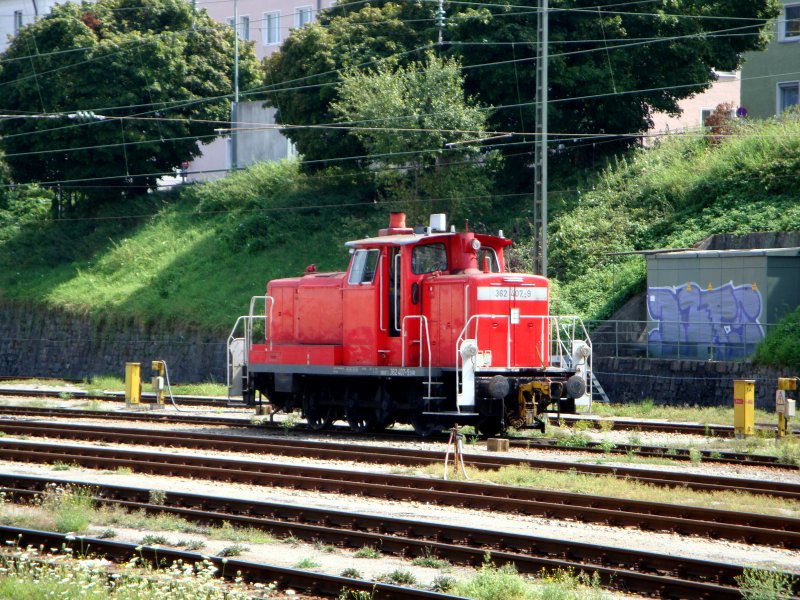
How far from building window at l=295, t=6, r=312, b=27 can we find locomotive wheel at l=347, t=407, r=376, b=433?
4451 cm

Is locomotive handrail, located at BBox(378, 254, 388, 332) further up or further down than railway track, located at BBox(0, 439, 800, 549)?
further up

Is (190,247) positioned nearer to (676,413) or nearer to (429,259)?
(676,413)

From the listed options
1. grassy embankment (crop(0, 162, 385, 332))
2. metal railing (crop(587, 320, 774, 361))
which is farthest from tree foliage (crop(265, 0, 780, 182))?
metal railing (crop(587, 320, 774, 361))

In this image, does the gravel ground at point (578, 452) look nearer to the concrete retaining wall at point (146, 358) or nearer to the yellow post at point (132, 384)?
the yellow post at point (132, 384)

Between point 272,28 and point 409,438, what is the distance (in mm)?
48323

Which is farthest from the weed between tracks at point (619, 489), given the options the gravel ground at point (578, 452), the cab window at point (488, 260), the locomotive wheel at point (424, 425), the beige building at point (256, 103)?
the beige building at point (256, 103)

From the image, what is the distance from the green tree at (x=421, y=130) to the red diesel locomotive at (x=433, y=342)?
56.1 ft

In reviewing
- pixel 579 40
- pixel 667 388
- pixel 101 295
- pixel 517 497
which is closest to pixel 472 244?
pixel 517 497

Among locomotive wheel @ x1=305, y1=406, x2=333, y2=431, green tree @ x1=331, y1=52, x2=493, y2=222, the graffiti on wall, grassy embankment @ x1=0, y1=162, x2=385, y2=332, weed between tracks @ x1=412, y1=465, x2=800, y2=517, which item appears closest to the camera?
weed between tracks @ x1=412, y1=465, x2=800, y2=517

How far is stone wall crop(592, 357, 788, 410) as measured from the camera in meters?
24.5

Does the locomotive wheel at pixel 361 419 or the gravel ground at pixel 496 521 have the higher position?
the locomotive wheel at pixel 361 419

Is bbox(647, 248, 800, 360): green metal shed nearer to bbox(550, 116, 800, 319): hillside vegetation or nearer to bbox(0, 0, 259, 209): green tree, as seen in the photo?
bbox(550, 116, 800, 319): hillside vegetation

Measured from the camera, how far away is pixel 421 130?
117 ft

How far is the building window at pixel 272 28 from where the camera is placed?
2469 inches
